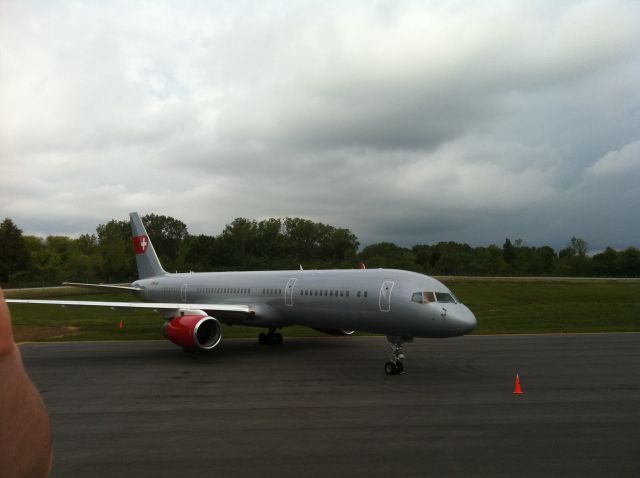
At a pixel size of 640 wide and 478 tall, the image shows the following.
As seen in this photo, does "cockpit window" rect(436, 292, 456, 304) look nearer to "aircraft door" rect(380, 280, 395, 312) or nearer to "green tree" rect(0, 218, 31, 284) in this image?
"aircraft door" rect(380, 280, 395, 312)

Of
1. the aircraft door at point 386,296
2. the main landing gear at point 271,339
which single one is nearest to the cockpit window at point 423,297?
the aircraft door at point 386,296

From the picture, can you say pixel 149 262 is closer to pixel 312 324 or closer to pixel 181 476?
pixel 312 324

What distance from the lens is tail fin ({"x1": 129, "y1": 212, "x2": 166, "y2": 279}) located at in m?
34.5

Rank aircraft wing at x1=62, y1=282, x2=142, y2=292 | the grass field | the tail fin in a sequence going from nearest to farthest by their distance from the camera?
aircraft wing at x1=62, y1=282, x2=142, y2=292 < the grass field < the tail fin

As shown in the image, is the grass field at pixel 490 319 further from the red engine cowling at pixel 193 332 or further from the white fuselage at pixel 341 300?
the red engine cowling at pixel 193 332

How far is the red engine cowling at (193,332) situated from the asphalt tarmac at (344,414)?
2.30ft

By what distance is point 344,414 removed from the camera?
1223 centimetres

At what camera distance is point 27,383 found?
4.93 ft

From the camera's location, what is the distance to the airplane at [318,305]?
17156mm

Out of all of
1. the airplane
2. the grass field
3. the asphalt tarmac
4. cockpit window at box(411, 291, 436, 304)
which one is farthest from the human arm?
the grass field

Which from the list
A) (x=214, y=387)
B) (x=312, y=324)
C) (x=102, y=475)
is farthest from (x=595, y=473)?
(x=312, y=324)

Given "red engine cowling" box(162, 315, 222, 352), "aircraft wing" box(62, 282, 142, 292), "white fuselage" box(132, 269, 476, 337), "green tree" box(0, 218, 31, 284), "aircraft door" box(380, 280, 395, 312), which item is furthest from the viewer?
"green tree" box(0, 218, 31, 284)

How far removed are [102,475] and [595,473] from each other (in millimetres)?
8108

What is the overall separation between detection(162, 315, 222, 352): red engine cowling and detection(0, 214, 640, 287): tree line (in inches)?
1964
